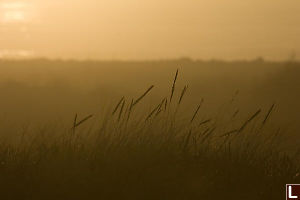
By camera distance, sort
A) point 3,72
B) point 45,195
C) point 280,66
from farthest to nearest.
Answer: point 280,66 → point 3,72 → point 45,195

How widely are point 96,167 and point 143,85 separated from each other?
11.5 m

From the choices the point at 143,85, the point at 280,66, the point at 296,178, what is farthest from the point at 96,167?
the point at 280,66

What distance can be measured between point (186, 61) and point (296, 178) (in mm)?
14677

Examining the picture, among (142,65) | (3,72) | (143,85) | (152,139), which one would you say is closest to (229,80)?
(143,85)

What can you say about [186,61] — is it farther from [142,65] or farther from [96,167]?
[96,167]

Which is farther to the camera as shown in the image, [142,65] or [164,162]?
[142,65]

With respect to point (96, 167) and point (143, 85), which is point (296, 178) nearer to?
point (96, 167)

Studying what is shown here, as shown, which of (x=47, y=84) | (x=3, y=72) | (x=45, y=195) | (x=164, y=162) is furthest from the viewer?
(x=3, y=72)

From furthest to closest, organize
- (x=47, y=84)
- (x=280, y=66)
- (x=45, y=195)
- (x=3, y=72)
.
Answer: (x=280, y=66) → (x=3, y=72) → (x=47, y=84) → (x=45, y=195)

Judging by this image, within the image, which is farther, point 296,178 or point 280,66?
point 280,66

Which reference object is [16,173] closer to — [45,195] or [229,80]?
[45,195]

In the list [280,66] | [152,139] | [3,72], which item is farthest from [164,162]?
[280,66]

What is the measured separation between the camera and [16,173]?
5.61m

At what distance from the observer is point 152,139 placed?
6.06m
